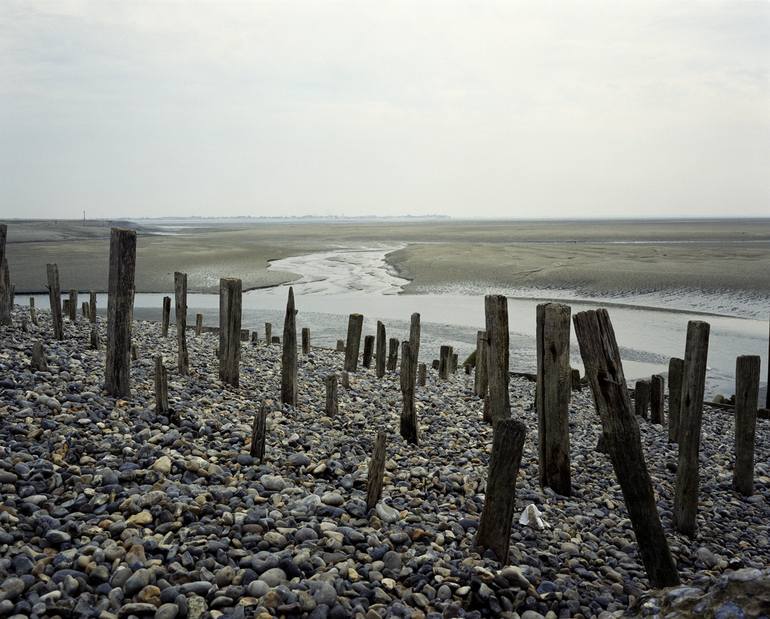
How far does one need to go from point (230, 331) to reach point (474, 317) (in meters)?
16.8

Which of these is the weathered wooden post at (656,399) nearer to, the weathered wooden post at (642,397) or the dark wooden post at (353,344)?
the weathered wooden post at (642,397)

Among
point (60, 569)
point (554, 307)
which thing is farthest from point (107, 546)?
point (554, 307)

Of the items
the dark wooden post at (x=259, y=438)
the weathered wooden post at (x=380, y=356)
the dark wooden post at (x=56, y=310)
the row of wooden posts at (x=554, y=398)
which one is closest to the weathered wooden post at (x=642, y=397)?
the row of wooden posts at (x=554, y=398)

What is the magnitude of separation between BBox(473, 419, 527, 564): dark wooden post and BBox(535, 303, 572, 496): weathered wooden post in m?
2.20

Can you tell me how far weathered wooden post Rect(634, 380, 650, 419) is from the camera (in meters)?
12.0

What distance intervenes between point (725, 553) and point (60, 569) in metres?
6.35

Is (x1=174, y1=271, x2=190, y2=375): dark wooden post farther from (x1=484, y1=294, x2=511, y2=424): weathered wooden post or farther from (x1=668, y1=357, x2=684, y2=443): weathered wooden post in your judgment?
(x1=668, y1=357, x2=684, y2=443): weathered wooden post

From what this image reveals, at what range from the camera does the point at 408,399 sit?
8859 millimetres

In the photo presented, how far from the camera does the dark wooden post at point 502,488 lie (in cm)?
562

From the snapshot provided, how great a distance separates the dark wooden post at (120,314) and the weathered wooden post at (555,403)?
5.50 m

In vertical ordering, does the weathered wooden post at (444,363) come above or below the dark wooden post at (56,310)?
below

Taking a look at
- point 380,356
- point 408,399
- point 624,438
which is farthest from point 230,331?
point 624,438

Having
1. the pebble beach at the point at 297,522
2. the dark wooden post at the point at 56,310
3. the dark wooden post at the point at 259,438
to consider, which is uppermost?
the dark wooden post at the point at 56,310

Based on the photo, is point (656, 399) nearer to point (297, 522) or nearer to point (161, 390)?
point (297, 522)
